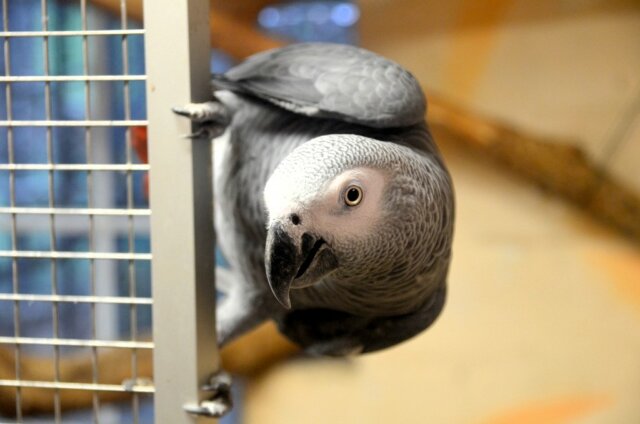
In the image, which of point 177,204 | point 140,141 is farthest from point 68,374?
point 177,204

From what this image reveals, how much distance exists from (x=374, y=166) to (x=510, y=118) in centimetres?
126

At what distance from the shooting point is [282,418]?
2.09 metres

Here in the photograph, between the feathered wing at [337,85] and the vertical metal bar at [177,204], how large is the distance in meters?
0.15

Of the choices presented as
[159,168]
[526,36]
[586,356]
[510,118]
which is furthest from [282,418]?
[159,168]

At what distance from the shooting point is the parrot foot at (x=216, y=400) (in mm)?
762

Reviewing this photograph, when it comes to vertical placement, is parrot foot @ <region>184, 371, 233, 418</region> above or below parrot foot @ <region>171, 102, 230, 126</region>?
below

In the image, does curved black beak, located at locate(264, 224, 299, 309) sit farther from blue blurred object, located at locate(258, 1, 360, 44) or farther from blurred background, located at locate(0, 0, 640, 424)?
blue blurred object, located at locate(258, 1, 360, 44)

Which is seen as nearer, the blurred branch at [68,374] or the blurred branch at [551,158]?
the blurred branch at [68,374]

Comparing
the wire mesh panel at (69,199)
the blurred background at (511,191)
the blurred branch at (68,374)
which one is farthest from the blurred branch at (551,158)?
the blurred branch at (68,374)

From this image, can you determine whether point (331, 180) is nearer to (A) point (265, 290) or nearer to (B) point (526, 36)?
(A) point (265, 290)

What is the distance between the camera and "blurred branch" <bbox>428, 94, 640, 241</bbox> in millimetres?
1789

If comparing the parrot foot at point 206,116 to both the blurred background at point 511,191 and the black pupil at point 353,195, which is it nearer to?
the black pupil at point 353,195

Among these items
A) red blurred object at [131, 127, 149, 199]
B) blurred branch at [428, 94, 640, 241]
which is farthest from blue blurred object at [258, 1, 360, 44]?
red blurred object at [131, 127, 149, 199]

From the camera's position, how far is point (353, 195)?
0.67m
